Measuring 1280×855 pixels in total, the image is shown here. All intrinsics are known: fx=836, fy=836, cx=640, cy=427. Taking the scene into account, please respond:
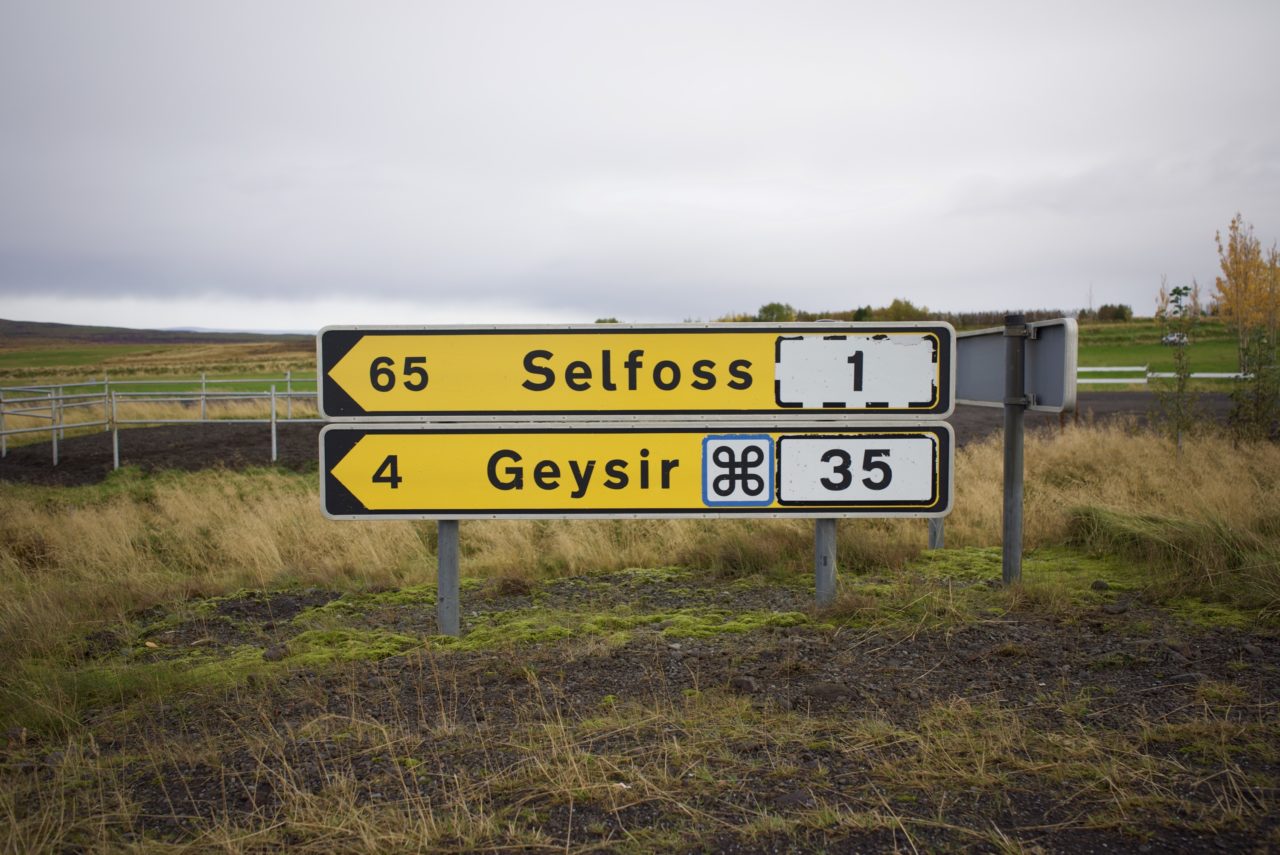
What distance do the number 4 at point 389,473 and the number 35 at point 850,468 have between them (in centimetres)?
270

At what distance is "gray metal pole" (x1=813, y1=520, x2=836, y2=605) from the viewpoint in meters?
5.29

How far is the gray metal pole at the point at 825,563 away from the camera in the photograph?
529 centimetres

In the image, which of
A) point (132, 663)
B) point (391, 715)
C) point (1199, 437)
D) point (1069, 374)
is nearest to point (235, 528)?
point (132, 663)

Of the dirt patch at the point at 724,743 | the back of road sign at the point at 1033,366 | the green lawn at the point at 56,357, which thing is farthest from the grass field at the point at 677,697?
the green lawn at the point at 56,357

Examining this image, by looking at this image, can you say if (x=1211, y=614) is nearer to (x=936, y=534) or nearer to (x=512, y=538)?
(x=936, y=534)

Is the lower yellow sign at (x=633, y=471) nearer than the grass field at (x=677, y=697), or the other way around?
the grass field at (x=677, y=697)

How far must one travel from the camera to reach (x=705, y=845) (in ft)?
8.09

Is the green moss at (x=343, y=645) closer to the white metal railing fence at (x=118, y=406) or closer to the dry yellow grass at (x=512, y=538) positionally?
the dry yellow grass at (x=512, y=538)

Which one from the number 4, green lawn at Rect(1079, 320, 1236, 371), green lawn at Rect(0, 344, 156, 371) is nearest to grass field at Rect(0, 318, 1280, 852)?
the number 4

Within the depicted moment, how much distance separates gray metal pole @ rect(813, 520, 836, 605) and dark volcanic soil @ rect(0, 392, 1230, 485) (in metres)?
11.1

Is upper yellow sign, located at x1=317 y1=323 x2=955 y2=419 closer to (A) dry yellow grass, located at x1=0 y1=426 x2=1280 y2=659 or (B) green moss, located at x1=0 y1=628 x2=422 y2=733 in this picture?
(B) green moss, located at x1=0 y1=628 x2=422 y2=733

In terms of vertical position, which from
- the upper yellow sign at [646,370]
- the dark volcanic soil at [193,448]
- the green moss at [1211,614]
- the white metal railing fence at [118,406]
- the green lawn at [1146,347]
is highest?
the green lawn at [1146,347]

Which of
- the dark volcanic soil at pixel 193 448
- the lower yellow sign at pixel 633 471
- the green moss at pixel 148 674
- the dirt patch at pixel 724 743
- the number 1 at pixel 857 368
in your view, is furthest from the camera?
the dark volcanic soil at pixel 193 448

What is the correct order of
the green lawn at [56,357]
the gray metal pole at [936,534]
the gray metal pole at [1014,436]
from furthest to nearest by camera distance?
the green lawn at [56,357], the gray metal pole at [936,534], the gray metal pole at [1014,436]
